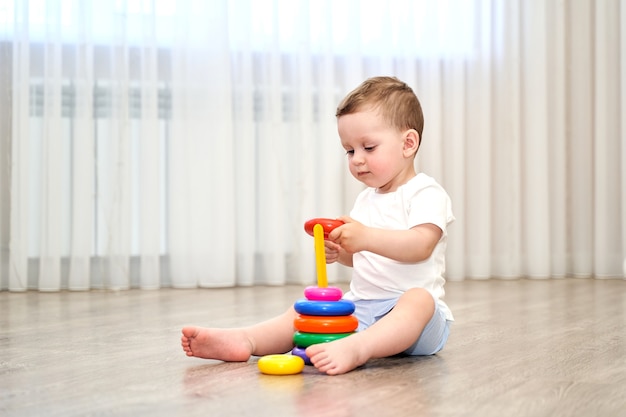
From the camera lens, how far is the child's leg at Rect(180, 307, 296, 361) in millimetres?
1191

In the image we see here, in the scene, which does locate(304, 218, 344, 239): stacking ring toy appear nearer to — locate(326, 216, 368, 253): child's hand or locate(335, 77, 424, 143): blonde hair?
locate(326, 216, 368, 253): child's hand

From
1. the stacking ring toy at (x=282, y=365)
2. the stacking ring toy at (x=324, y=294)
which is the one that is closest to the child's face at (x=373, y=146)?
the stacking ring toy at (x=324, y=294)

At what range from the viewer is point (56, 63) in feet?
8.39

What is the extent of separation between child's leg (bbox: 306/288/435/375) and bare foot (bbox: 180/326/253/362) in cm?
16

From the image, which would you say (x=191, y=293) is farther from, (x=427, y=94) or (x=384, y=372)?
(x=384, y=372)

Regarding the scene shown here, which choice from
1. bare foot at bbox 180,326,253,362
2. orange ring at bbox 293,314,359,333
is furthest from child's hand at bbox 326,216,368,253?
bare foot at bbox 180,326,253,362

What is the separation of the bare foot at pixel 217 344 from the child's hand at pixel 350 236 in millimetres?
212

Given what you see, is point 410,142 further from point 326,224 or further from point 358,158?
point 326,224

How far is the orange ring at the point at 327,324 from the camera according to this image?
117 cm

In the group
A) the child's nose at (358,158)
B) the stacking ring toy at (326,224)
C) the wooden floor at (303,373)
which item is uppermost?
the child's nose at (358,158)

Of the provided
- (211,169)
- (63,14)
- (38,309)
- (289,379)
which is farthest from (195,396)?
(63,14)

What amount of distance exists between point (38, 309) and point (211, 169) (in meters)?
0.83

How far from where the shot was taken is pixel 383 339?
1179 millimetres

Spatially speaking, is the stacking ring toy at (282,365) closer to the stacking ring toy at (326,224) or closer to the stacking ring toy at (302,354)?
the stacking ring toy at (302,354)
